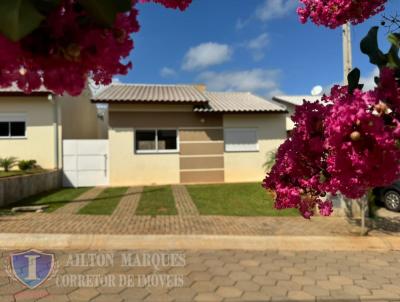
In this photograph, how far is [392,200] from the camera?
11984mm

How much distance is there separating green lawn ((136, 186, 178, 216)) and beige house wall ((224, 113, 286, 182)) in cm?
390

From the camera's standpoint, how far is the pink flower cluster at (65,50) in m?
0.88

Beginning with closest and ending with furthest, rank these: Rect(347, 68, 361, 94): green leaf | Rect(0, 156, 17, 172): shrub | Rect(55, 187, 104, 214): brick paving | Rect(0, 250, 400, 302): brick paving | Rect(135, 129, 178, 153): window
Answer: Rect(347, 68, 361, 94): green leaf < Rect(0, 250, 400, 302): brick paving < Rect(55, 187, 104, 214): brick paving < Rect(0, 156, 17, 172): shrub < Rect(135, 129, 178, 153): window

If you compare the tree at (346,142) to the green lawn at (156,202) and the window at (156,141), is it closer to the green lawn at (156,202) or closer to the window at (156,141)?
the green lawn at (156,202)

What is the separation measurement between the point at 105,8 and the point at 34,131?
16888 mm

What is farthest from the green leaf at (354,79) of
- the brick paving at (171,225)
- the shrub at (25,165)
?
the shrub at (25,165)

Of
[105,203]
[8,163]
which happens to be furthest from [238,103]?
[8,163]

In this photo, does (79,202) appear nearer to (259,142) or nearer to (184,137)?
(184,137)

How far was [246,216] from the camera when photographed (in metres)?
10.4

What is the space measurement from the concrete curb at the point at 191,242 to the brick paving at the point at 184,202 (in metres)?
2.76

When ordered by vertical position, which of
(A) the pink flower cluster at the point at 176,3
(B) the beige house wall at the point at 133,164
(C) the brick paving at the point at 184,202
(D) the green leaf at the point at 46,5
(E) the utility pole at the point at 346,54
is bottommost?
(C) the brick paving at the point at 184,202

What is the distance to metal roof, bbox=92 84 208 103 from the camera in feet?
56.7

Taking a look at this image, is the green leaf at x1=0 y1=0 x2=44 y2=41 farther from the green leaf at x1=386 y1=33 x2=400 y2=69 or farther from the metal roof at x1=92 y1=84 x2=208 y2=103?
the metal roof at x1=92 y1=84 x2=208 y2=103

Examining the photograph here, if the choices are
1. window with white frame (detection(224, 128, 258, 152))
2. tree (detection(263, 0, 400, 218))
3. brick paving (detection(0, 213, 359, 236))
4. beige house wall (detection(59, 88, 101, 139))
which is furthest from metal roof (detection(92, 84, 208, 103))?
tree (detection(263, 0, 400, 218))
